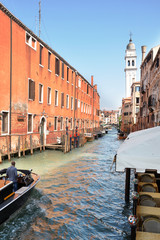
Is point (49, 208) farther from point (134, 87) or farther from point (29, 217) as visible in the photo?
point (134, 87)

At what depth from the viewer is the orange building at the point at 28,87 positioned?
45.8 feet

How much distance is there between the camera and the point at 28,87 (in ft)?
54.8

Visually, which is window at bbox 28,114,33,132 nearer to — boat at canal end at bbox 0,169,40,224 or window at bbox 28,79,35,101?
window at bbox 28,79,35,101

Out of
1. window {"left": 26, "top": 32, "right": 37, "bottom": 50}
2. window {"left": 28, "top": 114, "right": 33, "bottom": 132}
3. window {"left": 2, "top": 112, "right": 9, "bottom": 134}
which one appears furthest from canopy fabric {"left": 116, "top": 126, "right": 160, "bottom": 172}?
window {"left": 26, "top": 32, "right": 37, "bottom": 50}

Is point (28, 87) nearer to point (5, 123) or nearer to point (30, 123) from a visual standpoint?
point (30, 123)

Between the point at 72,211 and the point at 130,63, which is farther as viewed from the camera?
the point at 130,63

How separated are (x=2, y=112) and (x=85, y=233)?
33.5 ft

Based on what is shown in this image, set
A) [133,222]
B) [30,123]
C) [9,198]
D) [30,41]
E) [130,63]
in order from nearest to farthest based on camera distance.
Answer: [133,222] < [9,198] < [30,41] < [30,123] < [130,63]

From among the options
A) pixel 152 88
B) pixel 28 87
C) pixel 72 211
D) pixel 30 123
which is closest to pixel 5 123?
pixel 30 123

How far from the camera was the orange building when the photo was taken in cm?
1396

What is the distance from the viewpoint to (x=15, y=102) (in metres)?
15.0

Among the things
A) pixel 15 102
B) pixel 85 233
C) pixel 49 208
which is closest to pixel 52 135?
pixel 15 102

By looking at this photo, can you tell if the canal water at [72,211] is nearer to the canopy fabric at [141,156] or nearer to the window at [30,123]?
the canopy fabric at [141,156]

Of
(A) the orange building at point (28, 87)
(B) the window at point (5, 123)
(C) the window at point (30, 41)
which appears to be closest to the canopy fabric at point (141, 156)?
(A) the orange building at point (28, 87)
